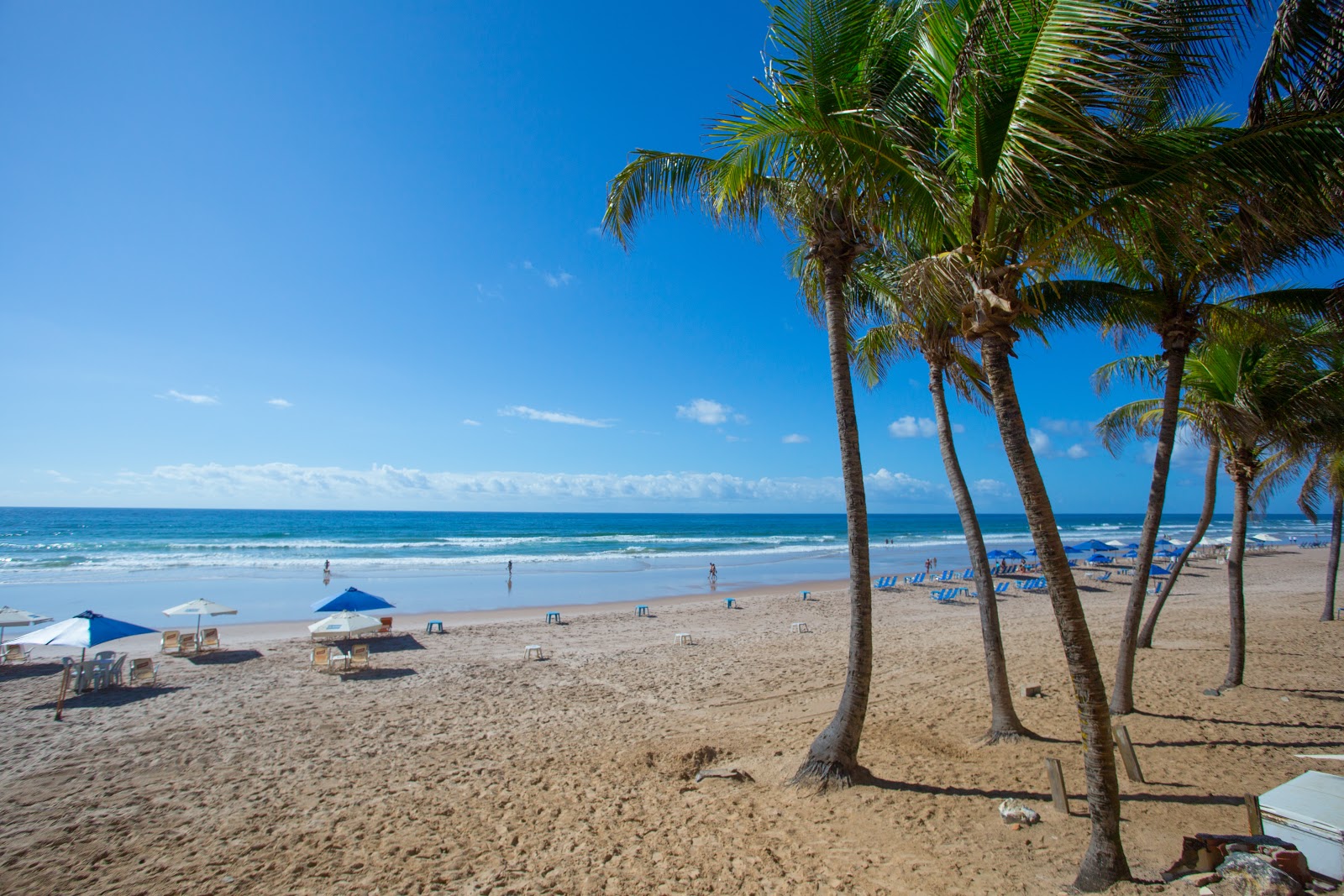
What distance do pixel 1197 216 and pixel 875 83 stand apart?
280 cm

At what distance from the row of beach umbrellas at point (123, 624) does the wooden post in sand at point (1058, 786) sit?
12682 millimetres

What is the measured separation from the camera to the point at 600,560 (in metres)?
41.2

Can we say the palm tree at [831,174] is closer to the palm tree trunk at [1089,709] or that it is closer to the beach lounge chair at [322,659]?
the palm tree trunk at [1089,709]

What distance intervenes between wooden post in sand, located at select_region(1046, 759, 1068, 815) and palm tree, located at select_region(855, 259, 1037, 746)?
166 centimetres

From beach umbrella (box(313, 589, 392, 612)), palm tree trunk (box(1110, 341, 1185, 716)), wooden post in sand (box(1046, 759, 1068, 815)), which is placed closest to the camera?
wooden post in sand (box(1046, 759, 1068, 815))

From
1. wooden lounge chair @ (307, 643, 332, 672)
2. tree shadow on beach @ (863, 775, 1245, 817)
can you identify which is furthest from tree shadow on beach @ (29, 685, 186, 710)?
tree shadow on beach @ (863, 775, 1245, 817)

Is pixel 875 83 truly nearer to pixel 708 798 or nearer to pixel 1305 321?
pixel 708 798

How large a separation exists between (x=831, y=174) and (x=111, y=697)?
1372cm

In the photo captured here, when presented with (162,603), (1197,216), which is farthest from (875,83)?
(162,603)

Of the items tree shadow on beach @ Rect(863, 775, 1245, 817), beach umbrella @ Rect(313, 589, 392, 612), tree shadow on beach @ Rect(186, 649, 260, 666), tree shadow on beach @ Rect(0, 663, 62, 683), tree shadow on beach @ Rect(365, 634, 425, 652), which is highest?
beach umbrella @ Rect(313, 589, 392, 612)

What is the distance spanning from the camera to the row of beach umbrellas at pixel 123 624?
34.2 ft

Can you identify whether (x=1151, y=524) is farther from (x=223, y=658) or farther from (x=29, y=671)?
(x=29, y=671)

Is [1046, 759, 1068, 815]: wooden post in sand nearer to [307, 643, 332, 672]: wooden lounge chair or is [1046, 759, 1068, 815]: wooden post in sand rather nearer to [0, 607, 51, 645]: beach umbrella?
[307, 643, 332, 672]: wooden lounge chair

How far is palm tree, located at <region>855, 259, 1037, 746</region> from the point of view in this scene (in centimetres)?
709
